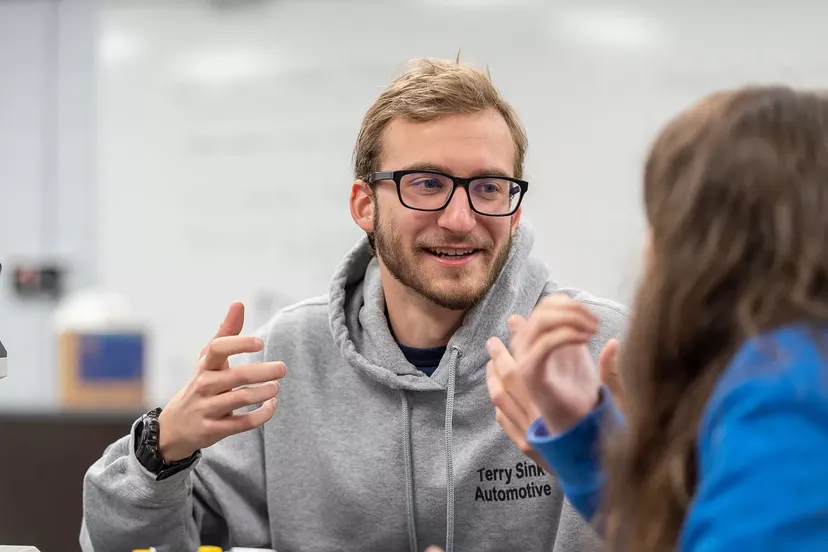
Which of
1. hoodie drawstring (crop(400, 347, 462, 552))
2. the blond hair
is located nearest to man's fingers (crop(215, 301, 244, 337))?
hoodie drawstring (crop(400, 347, 462, 552))

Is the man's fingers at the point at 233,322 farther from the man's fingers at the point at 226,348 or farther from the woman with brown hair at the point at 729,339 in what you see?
the woman with brown hair at the point at 729,339

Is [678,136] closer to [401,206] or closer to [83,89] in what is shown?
[401,206]

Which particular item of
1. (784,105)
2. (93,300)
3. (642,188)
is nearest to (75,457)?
(93,300)

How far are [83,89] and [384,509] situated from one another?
3.09 m

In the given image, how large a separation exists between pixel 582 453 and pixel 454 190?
0.72 meters

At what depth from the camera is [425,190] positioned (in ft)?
5.30

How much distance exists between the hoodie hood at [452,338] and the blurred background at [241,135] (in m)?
1.50

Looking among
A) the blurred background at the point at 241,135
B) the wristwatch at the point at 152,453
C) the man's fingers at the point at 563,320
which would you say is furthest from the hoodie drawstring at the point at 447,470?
the blurred background at the point at 241,135

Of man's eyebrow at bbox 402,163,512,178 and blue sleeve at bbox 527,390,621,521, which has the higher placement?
man's eyebrow at bbox 402,163,512,178

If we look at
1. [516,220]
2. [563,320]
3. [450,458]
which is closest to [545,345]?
[563,320]

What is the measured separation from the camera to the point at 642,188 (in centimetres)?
85

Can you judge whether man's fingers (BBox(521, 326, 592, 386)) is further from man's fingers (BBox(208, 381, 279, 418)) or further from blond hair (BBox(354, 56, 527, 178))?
blond hair (BBox(354, 56, 527, 178))

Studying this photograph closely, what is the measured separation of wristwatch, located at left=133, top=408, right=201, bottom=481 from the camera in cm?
138

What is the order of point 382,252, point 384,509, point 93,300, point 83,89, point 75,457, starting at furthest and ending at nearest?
point 83,89 < point 93,300 < point 75,457 < point 382,252 < point 384,509
